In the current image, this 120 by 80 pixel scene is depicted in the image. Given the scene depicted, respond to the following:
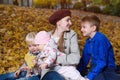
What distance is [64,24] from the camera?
4.54 metres

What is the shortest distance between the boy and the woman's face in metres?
0.20

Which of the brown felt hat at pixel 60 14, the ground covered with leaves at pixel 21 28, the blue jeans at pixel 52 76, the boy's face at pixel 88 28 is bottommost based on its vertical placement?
the ground covered with leaves at pixel 21 28

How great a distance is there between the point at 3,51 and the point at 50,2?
4.85 m

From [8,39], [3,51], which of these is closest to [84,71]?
[3,51]

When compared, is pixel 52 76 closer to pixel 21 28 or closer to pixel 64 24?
pixel 64 24

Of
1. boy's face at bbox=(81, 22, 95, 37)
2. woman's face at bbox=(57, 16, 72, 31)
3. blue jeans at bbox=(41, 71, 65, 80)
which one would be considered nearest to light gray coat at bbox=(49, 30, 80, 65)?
woman's face at bbox=(57, 16, 72, 31)

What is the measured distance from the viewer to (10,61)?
277 inches

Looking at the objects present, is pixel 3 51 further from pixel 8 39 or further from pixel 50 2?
pixel 50 2

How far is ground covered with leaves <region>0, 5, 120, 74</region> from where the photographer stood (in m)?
7.27

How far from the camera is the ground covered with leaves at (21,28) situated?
7266 millimetres

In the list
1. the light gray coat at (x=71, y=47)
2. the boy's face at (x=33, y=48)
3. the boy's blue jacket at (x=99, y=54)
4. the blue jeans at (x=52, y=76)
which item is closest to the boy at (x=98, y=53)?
the boy's blue jacket at (x=99, y=54)

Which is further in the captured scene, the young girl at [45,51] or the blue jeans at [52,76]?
the young girl at [45,51]

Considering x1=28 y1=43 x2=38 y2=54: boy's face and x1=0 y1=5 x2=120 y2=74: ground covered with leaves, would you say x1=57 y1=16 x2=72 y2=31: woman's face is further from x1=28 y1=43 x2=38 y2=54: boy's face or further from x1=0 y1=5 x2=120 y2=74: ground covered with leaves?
x1=0 y1=5 x2=120 y2=74: ground covered with leaves

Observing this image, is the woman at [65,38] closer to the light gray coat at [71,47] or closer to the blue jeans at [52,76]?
the light gray coat at [71,47]
